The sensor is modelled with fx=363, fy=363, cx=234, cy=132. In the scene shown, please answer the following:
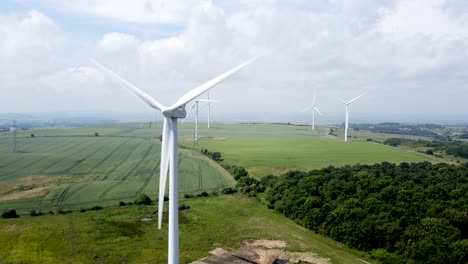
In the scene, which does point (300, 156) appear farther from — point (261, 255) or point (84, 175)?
point (261, 255)

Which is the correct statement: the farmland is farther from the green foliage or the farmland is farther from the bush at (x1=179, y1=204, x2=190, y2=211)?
the bush at (x1=179, y1=204, x2=190, y2=211)

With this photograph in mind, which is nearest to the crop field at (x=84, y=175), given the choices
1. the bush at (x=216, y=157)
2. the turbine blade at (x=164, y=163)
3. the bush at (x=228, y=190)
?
the bush at (x=216, y=157)

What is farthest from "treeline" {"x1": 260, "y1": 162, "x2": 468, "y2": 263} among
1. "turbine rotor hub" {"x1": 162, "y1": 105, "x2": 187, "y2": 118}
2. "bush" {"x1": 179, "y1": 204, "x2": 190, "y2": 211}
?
"turbine rotor hub" {"x1": 162, "y1": 105, "x2": 187, "y2": 118}

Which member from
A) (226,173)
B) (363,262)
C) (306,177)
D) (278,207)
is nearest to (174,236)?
(363,262)

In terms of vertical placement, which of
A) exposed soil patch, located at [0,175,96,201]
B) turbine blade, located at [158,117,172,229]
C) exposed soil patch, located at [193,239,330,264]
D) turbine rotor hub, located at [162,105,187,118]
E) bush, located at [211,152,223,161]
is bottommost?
exposed soil patch, located at [193,239,330,264]

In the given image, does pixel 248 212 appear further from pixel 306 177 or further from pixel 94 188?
pixel 94 188

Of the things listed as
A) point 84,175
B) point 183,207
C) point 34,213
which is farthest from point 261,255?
point 84,175
